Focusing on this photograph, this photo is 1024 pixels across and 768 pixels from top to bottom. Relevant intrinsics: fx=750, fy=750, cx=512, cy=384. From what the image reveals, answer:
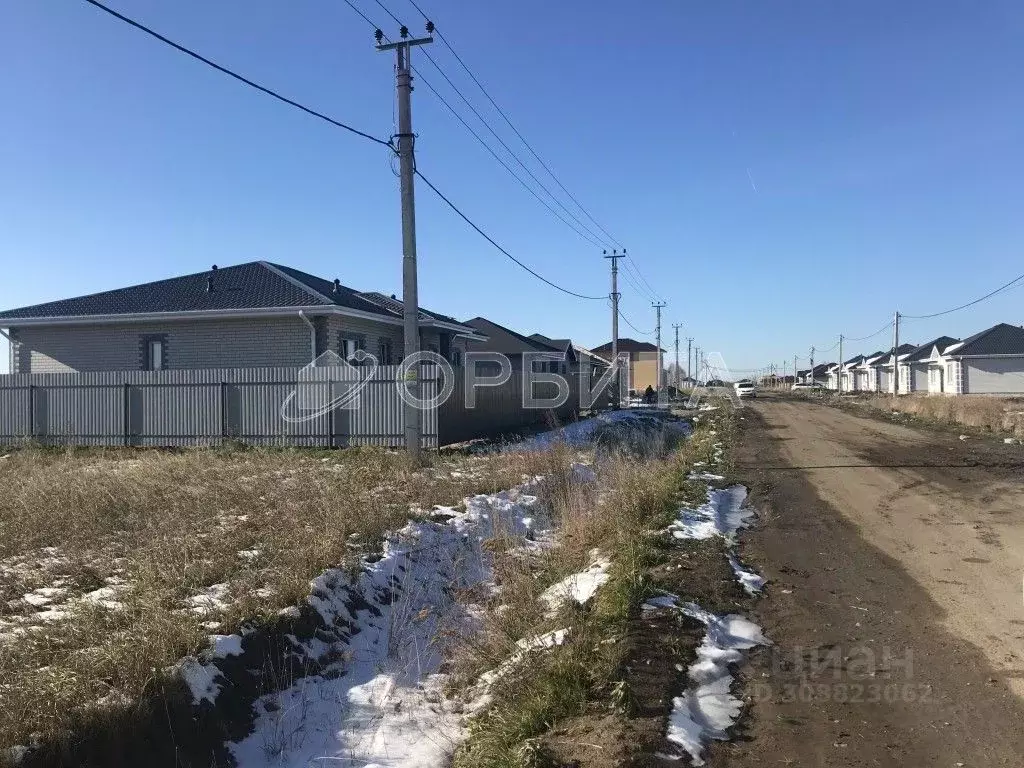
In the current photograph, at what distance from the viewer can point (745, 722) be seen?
3.93 metres

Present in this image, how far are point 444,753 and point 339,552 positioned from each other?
120 inches

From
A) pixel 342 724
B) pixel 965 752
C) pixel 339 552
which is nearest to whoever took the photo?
pixel 965 752

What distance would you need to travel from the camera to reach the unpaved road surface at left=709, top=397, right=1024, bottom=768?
12.1ft

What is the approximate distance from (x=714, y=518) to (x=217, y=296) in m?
16.6

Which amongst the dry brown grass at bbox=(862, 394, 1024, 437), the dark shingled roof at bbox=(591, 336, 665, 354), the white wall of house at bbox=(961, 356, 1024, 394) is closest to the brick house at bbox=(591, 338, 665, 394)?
the dark shingled roof at bbox=(591, 336, 665, 354)

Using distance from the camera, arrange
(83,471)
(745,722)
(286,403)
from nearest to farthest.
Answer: (745,722) → (83,471) → (286,403)

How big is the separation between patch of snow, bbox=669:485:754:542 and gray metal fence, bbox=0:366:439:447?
23.9 ft

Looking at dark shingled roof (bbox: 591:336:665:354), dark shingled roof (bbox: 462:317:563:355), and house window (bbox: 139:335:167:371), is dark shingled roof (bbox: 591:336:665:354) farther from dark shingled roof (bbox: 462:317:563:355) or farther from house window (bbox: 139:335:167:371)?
house window (bbox: 139:335:167:371)

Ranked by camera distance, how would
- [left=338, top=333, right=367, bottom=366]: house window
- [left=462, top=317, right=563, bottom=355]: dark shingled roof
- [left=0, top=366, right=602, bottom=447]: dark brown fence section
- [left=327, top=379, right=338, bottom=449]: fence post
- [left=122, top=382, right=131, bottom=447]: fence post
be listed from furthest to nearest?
1. [left=462, top=317, right=563, bottom=355]: dark shingled roof
2. [left=338, top=333, right=367, bottom=366]: house window
3. [left=122, top=382, right=131, bottom=447]: fence post
4. [left=327, top=379, right=338, bottom=449]: fence post
5. [left=0, top=366, right=602, bottom=447]: dark brown fence section

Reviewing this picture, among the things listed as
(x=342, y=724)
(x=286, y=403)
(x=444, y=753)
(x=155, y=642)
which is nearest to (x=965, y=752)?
(x=444, y=753)

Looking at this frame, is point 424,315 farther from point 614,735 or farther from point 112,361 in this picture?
point 614,735

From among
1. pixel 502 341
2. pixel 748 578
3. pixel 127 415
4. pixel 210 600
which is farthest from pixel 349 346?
pixel 502 341

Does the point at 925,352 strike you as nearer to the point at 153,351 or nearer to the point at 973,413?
the point at 973,413

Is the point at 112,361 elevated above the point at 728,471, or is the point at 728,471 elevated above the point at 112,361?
the point at 112,361
